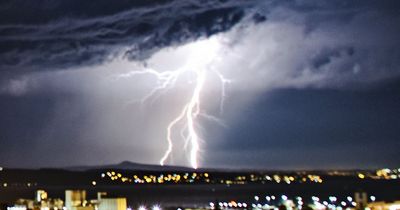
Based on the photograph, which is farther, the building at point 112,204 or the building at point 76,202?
the building at point 76,202

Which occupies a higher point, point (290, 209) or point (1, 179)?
point (1, 179)

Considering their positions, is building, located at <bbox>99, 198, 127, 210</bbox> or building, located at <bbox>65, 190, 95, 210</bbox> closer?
building, located at <bbox>99, 198, 127, 210</bbox>

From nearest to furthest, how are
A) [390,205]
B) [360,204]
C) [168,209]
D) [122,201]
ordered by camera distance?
[122,201], [360,204], [390,205], [168,209]

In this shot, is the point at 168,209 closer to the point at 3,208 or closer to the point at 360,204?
the point at 3,208

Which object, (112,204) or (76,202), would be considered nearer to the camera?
(112,204)

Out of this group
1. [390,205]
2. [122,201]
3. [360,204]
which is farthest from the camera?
[390,205]

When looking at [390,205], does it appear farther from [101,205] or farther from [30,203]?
[30,203]

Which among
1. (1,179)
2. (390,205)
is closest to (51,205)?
(390,205)

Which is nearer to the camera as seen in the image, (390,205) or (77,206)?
(77,206)

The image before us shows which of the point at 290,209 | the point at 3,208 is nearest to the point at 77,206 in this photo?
the point at 3,208

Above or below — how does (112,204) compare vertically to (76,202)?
below
